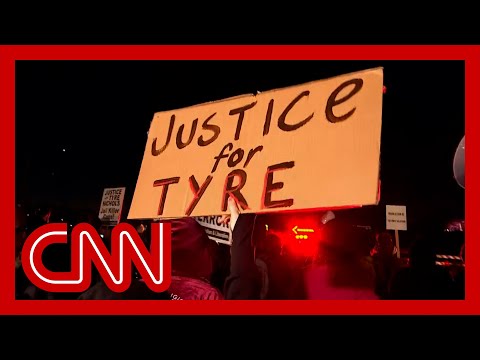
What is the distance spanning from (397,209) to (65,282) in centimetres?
887

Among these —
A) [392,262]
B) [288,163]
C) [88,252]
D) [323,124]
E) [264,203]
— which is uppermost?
[323,124]

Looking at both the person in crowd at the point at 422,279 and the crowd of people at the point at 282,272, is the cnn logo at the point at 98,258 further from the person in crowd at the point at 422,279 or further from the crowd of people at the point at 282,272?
the person in crowd at the point at 422,279

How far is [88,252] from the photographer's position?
312 cm

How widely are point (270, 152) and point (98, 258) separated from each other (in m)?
1.31

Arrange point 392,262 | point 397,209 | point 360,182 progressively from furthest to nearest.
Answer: point 397,209 < point 392,262 < point 360,182

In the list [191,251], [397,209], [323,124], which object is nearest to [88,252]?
[191,251]

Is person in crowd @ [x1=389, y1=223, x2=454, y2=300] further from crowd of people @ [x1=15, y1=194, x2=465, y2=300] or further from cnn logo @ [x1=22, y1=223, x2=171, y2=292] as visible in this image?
cnn logo @ [x1=22, y1=223, x2=171, y2=292]

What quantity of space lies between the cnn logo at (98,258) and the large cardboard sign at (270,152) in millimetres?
395

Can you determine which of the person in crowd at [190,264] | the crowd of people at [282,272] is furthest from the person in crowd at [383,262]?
the person in crowd at [190,264]

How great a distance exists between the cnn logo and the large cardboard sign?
39 centimetres

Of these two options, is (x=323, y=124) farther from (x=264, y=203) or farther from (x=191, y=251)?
(x=191, y=251)

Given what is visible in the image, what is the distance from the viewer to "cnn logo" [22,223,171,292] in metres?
3.07

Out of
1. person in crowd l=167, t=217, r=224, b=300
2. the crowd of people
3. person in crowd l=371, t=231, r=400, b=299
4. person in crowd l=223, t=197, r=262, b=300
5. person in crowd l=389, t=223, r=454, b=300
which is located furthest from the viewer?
person in crowd l=371, t=231, r=400, b=299

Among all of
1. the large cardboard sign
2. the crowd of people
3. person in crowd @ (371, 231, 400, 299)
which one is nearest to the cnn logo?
the crowd of people
